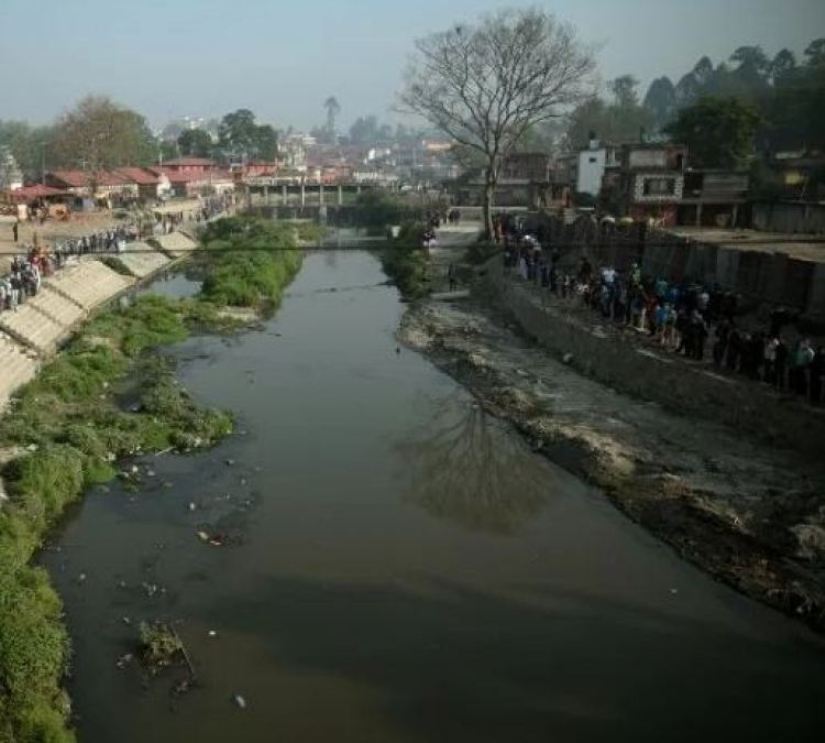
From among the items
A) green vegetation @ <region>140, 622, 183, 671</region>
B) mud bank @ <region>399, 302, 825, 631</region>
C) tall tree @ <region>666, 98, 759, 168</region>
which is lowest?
green vegetation @ <region>140, 622, 183, 671</region>

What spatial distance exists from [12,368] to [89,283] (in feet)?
47.3

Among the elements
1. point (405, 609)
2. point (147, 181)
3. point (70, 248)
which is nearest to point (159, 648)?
point (405, 609)

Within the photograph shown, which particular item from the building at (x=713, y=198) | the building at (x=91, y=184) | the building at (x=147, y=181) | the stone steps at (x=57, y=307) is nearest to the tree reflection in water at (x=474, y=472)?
the stone steps at (x=57, y=307)

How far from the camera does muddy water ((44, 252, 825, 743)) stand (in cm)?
1039

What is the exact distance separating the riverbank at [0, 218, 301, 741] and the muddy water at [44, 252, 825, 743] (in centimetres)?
59

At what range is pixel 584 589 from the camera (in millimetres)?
13273

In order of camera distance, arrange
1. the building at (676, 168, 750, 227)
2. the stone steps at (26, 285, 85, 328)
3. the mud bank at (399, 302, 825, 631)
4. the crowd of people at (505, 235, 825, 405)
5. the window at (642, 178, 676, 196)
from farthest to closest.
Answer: the window at (642, 178, 676, 196) < the building at (676, 168, 750, 227) < the stone steps at (26, 285, 85, 328) < the crowd of people at (505, 235, 825, 405) < the mud bank at (399, 302, 825, 631)

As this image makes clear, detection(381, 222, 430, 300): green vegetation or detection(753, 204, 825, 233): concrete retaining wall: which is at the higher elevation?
detection(753, 204, 825, 233): concrete retaining wall

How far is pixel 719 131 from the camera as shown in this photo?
48812 millimetres

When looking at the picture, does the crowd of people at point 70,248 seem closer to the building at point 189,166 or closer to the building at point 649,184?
the building at point 189,166

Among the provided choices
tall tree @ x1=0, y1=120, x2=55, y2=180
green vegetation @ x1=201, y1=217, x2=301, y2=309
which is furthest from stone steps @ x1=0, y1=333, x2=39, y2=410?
tall tree @ x1=0, y1=120, x2=55, y2=180

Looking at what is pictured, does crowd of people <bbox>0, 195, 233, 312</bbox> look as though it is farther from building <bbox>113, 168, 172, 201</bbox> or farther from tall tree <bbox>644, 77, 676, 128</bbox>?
tall tree <bbox>644, 77, 676, 128</bbox>

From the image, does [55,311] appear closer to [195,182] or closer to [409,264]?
[409,264]

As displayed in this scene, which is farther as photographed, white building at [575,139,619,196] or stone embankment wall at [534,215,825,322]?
white building at [575,139,619,196]
